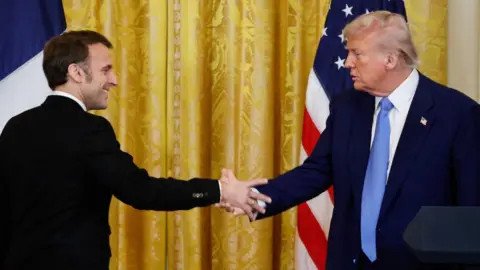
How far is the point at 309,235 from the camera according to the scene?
330 cm

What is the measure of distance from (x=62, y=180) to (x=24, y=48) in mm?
1650

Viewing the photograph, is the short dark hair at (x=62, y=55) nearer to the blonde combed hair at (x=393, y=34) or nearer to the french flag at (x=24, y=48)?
the blonde combed hair at (x=393, y=34)

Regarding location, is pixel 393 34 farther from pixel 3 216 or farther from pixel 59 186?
pixel 3 216

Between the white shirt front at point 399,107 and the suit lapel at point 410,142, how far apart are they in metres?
0.04

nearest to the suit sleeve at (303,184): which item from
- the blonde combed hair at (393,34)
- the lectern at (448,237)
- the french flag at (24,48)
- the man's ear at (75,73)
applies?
the blonde combed hair at (393,34)

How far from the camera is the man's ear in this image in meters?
2.27

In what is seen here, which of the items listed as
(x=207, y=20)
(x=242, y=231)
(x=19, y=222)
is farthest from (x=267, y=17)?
(x=19, y=222)

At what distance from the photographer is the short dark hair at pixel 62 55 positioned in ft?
7.41

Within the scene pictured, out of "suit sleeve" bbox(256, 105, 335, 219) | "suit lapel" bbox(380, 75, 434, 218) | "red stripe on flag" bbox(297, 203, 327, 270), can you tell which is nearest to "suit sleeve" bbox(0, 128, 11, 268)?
"suit sleeve" bbox(256, 105, 335, 219)

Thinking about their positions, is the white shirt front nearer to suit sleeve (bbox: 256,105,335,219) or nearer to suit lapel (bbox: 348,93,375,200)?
suit lapel (bbox: 348,93,375,200)

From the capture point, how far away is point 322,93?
3299mm

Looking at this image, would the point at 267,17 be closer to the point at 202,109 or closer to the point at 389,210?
the point at 202,109

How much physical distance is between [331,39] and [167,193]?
132cm

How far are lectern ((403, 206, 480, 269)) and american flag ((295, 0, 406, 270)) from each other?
7.69 feet
